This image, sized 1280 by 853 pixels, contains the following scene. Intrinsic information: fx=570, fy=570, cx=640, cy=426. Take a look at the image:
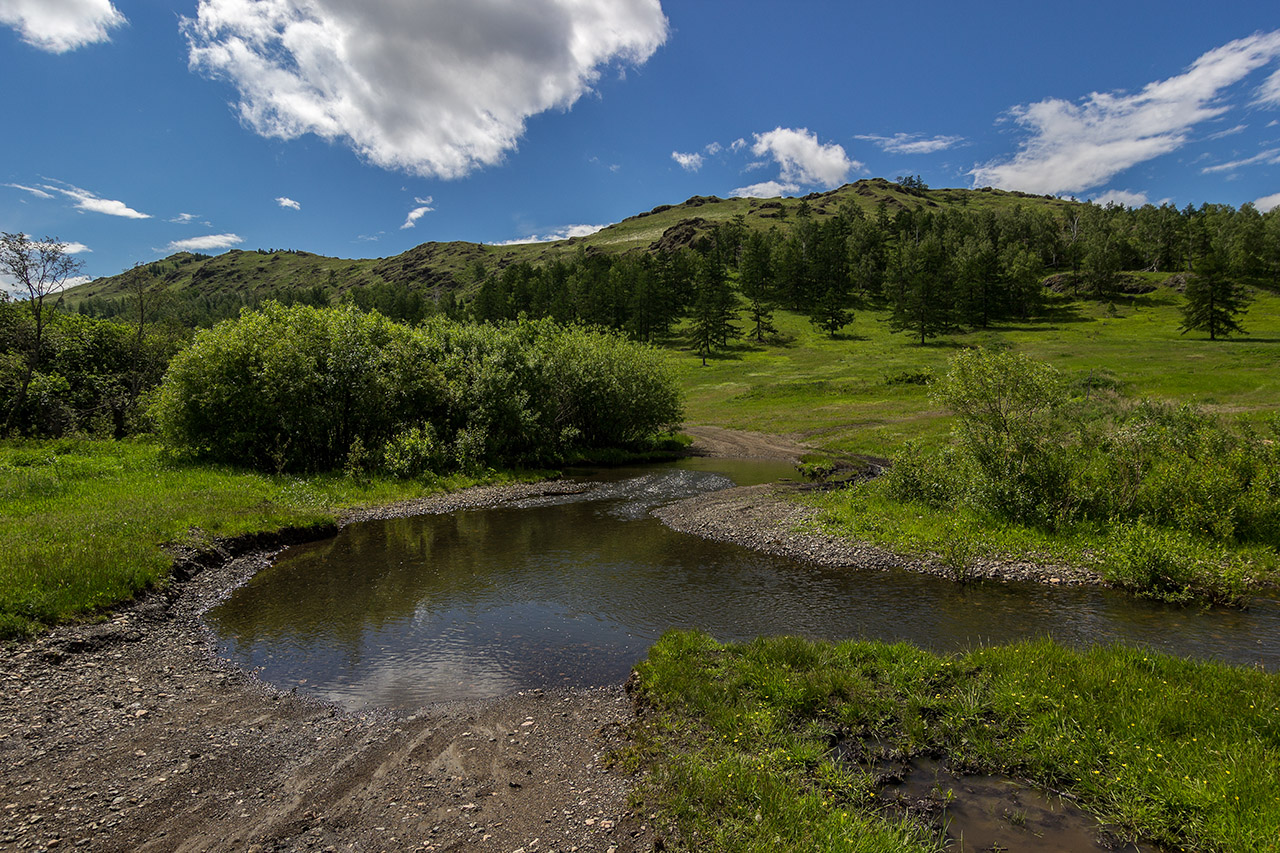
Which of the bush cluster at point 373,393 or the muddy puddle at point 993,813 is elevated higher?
the bush cluster at point 373,393

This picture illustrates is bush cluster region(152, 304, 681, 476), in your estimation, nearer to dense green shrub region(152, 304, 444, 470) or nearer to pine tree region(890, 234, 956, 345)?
dense green shrub region(152, 304, 444, 470)

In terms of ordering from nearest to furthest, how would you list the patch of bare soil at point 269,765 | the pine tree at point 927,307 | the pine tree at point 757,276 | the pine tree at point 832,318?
the patch of bare soil at point 269,765, the pine tree at point 927,307, the pine tree at point 832,318, the pine tree at point 757,276

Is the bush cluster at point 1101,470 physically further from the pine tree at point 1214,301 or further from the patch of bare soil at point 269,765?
the pine tree at point 1214,301

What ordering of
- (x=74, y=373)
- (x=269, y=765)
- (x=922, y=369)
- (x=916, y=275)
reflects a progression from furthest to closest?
(x=916, y=275)
(x=922, y=369)
(x=74, y=373)
(x=269, y=765)

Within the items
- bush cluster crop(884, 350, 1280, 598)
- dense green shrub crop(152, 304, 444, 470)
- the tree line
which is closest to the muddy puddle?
bush cluster crop(884, 350, 1280, 598)

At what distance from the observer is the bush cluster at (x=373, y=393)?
111ft

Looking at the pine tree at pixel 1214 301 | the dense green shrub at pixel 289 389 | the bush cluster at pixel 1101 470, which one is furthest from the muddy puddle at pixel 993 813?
the pine tree at pixel 1214 301

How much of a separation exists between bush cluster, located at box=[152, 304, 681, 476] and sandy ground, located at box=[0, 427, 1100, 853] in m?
22.2

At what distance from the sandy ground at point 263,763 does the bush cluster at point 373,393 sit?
2222cm

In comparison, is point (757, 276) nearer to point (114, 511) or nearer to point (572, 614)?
point (572, 614)

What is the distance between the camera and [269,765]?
988 centimetres

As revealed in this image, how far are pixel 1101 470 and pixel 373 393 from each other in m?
39.3

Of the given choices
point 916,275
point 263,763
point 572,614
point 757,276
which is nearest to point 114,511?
point 263,763

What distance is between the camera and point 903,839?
7.48 meters
